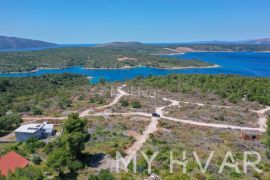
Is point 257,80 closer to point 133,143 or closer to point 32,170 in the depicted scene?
point 133,143

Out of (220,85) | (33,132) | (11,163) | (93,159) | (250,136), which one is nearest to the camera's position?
(11,163)

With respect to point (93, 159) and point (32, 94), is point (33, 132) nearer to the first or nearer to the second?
point (93, 159)

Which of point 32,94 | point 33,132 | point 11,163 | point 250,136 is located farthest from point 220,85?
point 11,163

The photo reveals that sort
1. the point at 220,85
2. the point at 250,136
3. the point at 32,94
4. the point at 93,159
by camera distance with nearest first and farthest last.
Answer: the point at 93,159, the point at 250,136, the point at 220,85, the point at 32,94

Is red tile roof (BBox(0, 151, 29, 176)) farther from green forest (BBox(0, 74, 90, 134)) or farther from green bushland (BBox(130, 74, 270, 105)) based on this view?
green bushland (BBox(130, 74, 270, 105))

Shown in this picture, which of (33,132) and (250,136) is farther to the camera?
(33,132)

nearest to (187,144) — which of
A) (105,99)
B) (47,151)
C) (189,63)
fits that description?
(47,151)

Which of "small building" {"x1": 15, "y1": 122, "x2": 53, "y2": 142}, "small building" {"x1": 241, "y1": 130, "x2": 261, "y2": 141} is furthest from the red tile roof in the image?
"small building" {"x1": 241, "y1": 130, "x2": 261, "y2": 141}
